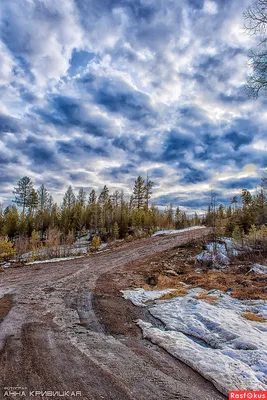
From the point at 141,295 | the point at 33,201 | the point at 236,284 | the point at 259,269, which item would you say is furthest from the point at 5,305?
the point at 33,201

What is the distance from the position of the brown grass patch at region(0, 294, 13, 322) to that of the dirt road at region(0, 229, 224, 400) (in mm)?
28

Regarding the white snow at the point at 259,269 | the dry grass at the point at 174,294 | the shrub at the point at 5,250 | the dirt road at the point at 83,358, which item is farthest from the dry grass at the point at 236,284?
the shrub at the point at 5,250

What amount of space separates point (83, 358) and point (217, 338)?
268 centimetres

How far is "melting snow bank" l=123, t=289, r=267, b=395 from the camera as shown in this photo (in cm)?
334

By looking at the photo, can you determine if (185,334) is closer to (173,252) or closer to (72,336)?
(72,336)

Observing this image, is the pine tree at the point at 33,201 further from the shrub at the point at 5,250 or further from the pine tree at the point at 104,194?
the shrub at the point at 5,250

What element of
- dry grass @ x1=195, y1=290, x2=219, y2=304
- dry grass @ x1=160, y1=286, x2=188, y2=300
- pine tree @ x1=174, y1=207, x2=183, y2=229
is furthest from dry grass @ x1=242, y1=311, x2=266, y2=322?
pine tree @ x1=174, y1=207, x2=183, y2=229

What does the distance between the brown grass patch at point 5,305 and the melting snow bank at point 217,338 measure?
3.23 m

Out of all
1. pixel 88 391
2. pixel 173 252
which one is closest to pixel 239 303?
pixel 88 391

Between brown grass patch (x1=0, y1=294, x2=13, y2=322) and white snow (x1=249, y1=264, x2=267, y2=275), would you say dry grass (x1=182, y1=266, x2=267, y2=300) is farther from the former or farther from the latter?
brown grass patch (x1=0, y1=294, x2=13, y2=322)

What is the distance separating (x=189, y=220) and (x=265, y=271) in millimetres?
37191

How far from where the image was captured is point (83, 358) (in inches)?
141

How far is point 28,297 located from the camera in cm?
736

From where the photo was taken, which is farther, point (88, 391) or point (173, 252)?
point (173, 252)
